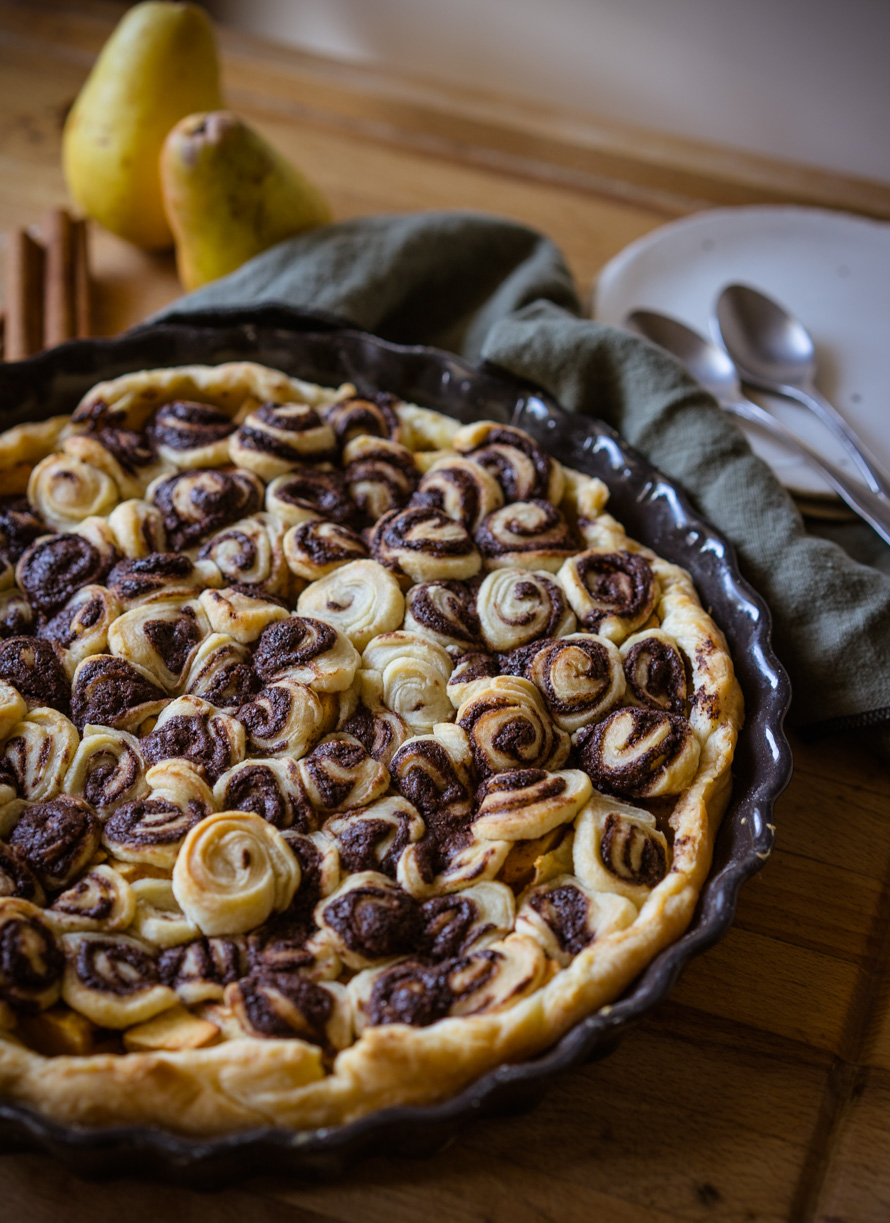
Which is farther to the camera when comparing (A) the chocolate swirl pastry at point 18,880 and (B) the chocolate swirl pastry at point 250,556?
(B) the chocolate swirl pastry at point 250,556

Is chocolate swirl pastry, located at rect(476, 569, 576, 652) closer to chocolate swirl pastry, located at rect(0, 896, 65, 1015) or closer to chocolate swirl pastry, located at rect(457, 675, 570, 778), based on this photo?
chocolate swirl pastry, located at rect(457, 675, 570, 778)

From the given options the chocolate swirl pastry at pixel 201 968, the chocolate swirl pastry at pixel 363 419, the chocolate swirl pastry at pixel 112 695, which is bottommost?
the chocolate swirl pastry at pixel 201 968

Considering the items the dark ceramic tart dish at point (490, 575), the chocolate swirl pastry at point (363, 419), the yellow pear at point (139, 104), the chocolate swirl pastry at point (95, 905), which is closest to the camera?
the dark ceramic tart dish at point (490, 575)

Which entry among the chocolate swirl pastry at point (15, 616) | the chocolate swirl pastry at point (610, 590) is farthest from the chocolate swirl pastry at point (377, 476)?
the chocolate swirl pastry at point (15, 616)

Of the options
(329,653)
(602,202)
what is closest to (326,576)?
(329,653)

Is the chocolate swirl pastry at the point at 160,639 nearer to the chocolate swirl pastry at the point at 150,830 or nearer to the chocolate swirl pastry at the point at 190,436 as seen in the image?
the chocolate swirl pastry at the point at 150,830

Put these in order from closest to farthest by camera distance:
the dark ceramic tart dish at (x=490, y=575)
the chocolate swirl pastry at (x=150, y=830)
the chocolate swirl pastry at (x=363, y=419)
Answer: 1. the dark ceramic tart dish at (x=490, y=575)
2. the chocolate swirl pastry at (x=150, y=830)
3. the chocolate swirl pastry at (x=363, y=419)

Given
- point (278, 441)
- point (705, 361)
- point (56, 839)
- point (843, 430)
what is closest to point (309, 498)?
point (278, 441)
